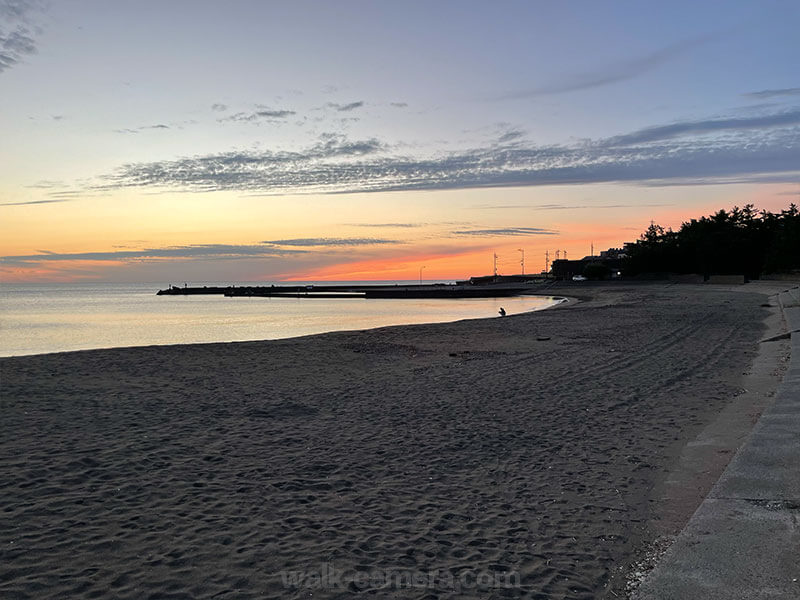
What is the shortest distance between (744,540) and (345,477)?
4412 millimetres

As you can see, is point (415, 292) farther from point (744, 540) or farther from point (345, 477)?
point (744, 540)

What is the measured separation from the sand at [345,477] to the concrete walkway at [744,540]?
56 centimetres

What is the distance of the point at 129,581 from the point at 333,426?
5.47 meters

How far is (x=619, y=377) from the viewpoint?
47.0 feet

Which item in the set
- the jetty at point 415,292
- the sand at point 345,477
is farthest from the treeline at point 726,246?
the sand at point 345,477

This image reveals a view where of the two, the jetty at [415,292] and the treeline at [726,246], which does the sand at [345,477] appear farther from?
the jetty at [415,292]

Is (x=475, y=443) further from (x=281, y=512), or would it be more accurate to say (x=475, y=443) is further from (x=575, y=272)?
(x=575, y=272)

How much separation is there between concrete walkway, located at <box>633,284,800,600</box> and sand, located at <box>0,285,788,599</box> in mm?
557

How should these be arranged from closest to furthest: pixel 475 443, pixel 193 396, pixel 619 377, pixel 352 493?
pixel 352 493
pixel 475 443
pixel 193 396
pixel 619 377

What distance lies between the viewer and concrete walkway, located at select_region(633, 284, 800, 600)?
3.97 meters

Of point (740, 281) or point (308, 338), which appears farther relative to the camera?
point (740, 281)

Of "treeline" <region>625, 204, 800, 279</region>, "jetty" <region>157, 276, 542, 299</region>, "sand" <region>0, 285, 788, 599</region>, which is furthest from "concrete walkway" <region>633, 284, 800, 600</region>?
"jetty" <region>157, 276, 542, 299</region>

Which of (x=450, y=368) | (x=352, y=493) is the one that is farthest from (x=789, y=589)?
(x=450, y=368)

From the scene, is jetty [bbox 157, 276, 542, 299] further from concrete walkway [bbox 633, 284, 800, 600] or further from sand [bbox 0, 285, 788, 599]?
concrete walkway [bbox 633, 284, 800, 600]
